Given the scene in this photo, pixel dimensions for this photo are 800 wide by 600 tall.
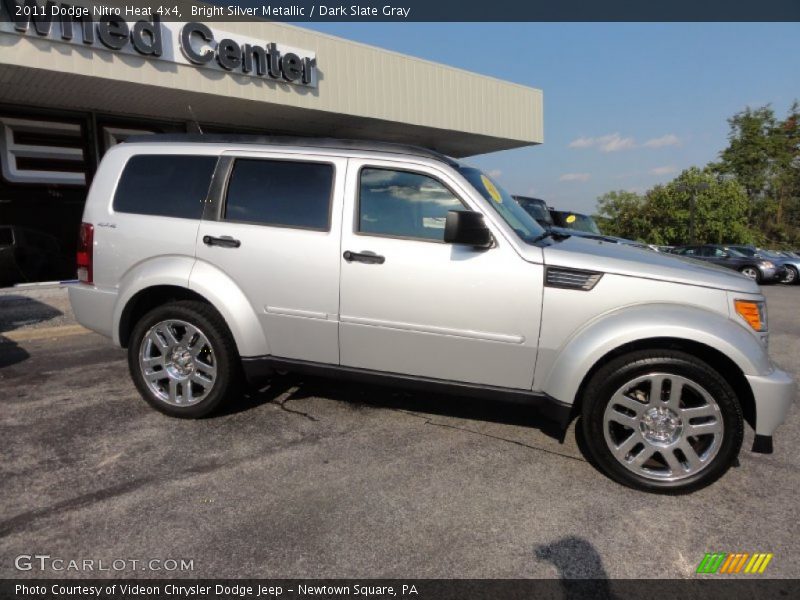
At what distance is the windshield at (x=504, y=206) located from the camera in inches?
136

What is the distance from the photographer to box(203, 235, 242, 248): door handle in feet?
12.0

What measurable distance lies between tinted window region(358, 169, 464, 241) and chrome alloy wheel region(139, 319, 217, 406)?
60.2 inches

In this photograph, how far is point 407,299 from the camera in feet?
11.0

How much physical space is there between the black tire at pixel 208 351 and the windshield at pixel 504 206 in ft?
6.72

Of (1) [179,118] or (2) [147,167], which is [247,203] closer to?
(2) [147,167]

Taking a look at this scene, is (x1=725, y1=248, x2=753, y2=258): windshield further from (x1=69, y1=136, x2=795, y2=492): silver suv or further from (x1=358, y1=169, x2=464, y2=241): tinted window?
(x1=358, y1=169, x2=464, y2=241): tinted window

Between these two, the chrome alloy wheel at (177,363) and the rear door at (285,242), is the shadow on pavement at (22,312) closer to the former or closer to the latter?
the chrome alloy wheel at (177,363)

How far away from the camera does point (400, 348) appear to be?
3430mm

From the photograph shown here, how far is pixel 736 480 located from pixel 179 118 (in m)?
14.1

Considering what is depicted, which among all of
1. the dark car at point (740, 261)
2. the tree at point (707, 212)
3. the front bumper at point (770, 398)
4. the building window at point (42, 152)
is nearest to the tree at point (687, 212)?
the tree at point (707, 212)

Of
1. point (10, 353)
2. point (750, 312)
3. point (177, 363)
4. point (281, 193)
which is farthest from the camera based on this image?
point (10, 353)

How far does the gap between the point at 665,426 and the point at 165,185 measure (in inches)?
149

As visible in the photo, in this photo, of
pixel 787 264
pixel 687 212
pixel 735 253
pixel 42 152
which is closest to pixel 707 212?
pixel 687 212

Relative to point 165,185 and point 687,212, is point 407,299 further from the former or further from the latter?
point 687,212
